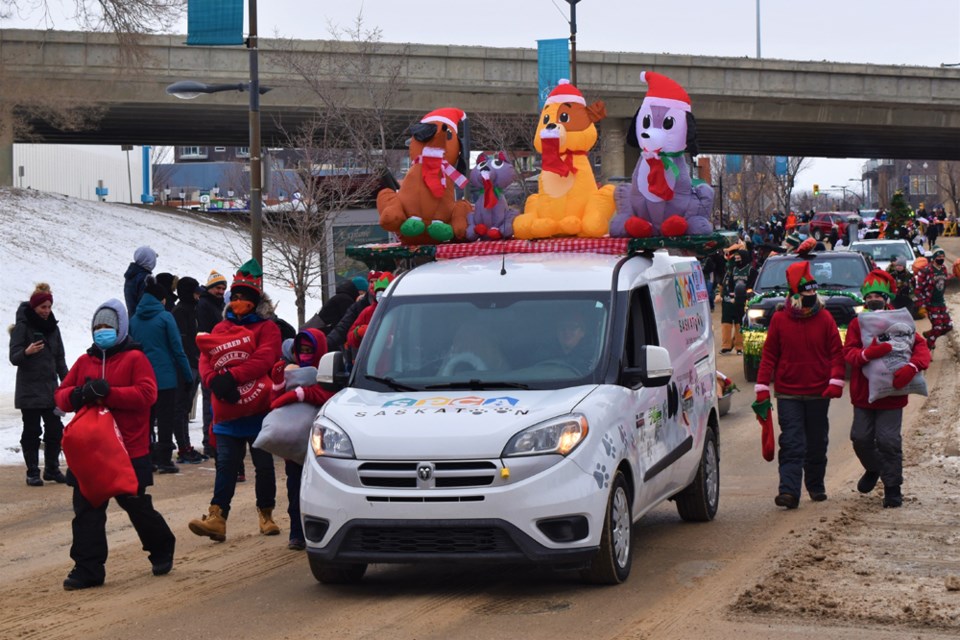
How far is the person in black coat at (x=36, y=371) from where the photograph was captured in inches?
548

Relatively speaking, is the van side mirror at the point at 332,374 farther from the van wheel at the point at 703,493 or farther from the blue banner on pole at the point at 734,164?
the blue banner on pole at the point at 734,164

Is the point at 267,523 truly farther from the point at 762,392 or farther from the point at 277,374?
the point at 762,392

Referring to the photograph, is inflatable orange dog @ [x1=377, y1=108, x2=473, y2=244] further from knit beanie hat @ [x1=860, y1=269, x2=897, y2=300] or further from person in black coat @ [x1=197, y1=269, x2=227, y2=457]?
knit beanie hat @ [x1=860, y1=269, x2=897, y2=300]

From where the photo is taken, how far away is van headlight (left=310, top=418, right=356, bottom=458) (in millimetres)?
8297

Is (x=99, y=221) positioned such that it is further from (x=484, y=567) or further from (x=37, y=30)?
(x=484, y=567)

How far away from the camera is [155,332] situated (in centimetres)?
1421

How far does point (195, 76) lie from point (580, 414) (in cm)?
4421

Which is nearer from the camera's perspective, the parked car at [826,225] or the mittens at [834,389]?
the mittens at [834,389]

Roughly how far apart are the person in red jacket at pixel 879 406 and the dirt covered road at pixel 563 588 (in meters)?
0.30

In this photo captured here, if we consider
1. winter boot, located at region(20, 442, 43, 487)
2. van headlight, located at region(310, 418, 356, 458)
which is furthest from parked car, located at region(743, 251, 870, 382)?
van headlight, located at region(310, 418, 356, 458)

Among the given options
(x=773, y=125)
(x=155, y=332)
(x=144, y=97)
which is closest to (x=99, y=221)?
(x=144, y=97)

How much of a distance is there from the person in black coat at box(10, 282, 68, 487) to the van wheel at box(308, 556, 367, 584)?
19.8ft

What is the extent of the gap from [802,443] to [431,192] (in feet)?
12.1

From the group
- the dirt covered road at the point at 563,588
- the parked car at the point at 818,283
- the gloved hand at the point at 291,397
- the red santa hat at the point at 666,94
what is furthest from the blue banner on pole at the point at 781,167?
the gloved hand at the point at 291,397
